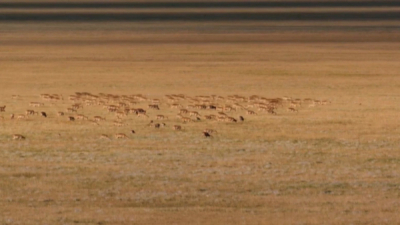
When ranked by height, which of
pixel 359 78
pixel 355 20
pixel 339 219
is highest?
pixel 355 20

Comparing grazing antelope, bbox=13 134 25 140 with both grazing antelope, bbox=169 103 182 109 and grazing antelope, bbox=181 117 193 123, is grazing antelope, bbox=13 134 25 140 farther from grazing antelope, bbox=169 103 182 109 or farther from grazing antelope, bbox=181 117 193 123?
grazing antelope, bbox=169 103 182 109

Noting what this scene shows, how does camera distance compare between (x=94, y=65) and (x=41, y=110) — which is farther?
(x=94, y=65)

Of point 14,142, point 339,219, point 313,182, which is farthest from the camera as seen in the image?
point 14,142

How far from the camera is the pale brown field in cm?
968

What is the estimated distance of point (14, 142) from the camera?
15312mm

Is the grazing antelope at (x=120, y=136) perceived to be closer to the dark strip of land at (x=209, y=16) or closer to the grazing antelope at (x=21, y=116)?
the grazing antelope at (x=21, y=116)

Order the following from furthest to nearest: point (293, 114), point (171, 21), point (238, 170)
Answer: point (171, 21), point (293, 114), point (238, 170)

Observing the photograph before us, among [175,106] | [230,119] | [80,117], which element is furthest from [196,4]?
[230,119]

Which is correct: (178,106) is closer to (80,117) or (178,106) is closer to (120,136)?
(80,117)

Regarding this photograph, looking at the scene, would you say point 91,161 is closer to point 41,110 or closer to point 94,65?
point 41,110

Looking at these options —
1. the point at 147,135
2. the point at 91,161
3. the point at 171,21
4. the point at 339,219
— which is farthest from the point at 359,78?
the point at 171,21

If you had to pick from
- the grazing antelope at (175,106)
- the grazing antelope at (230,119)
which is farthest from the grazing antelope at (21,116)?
the grazing antelope at (230,119)

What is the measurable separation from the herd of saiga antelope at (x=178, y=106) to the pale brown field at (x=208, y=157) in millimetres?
235

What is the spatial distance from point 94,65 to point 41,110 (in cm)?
1754
